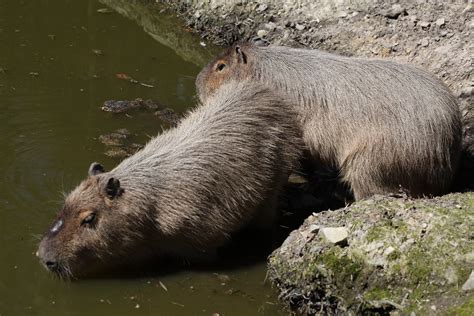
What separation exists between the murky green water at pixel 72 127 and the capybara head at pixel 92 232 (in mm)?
137

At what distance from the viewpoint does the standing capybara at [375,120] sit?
6.04 m

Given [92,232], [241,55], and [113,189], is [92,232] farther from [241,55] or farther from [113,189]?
[241,55]

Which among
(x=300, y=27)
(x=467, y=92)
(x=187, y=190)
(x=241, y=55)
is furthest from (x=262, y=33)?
(x=187, y=190)

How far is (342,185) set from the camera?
684cm

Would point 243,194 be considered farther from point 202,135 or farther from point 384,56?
point 384,56

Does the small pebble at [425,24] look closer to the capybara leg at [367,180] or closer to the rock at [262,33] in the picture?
the rock at [262,33]

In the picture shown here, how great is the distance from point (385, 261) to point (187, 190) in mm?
1422

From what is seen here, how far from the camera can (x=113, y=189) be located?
556cm

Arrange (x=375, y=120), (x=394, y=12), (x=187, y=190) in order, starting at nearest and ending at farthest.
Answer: (x=187, y=190), (x=375, y=120), (x=394, y=12)

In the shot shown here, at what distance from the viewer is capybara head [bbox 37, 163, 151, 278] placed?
217 inches

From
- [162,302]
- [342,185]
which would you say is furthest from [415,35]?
[162,302]

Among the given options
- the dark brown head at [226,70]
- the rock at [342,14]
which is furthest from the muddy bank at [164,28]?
the dark brown head at [226,70]

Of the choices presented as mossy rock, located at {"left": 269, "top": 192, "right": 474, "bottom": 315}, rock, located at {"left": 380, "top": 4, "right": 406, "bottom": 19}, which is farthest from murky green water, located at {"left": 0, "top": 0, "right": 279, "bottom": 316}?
rock, located at {"left": 380, "top": 4, "right": 406, "bottom": 19}

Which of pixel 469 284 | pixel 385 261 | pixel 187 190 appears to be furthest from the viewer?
pixel 187 190
